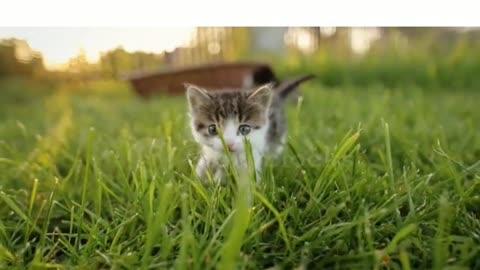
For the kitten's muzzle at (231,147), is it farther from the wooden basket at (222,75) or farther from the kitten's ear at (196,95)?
the wooden basket at (222,75)

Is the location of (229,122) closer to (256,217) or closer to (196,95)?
(196,95)

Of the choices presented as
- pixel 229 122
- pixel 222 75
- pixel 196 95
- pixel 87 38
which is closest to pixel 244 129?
pixel 229 122

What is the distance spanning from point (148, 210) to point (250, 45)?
14.1 feet

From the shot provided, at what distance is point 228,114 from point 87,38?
0.77 meters

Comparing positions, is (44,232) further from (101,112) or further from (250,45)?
(250,45)

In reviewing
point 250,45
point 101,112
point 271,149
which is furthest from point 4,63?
point 271,149

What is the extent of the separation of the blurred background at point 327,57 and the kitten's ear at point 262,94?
147 centimetres

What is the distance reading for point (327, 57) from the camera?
5426mm

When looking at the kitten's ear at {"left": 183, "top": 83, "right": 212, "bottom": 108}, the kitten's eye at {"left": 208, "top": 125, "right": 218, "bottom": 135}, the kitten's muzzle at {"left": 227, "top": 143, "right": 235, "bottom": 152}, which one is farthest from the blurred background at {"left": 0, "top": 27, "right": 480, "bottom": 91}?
the kitten's muzzle at {"left": 227, "top": 143, "right": 235, "bottom": 152}

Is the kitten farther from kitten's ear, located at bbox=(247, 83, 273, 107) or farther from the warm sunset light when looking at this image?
the warm sunset light

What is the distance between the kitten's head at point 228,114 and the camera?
143cm

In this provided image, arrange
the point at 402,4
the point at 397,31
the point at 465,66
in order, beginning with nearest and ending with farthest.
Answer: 1. the point at 402,4
2. the point at 465,66
3. the point at 397,31

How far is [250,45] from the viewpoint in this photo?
16.8ft

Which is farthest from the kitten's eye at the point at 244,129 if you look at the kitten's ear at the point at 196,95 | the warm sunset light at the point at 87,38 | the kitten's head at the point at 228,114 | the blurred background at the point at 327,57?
the blurred background at the point at 327,57
